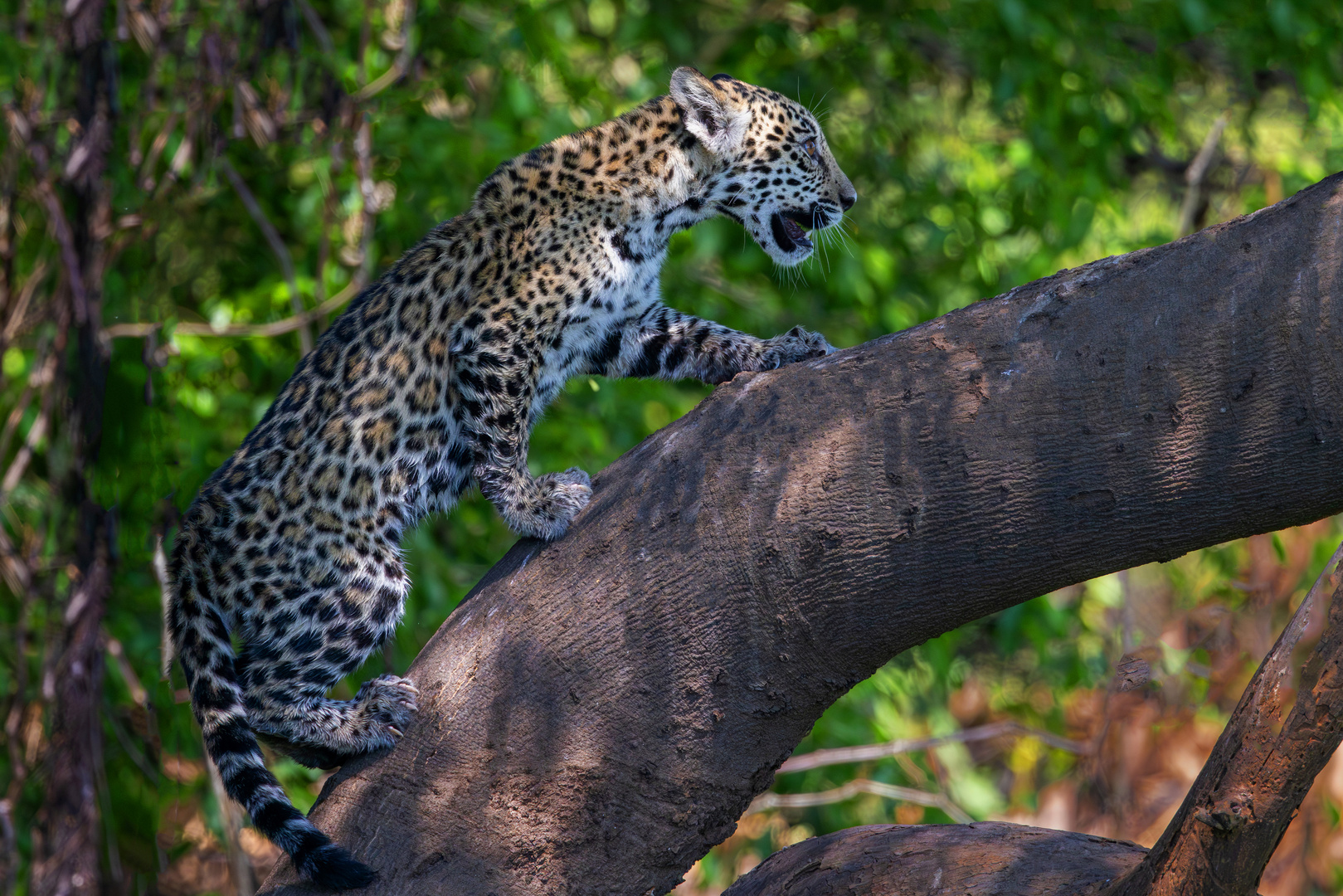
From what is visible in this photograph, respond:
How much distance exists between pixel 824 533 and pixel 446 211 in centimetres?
384

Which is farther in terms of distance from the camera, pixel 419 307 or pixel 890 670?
pixel 890 670

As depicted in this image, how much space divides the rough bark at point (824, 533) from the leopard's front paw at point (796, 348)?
0.66 meters

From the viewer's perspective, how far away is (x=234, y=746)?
139 inches

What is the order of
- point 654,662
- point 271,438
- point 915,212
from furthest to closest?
point 915,212, point 271,438, point 654,662

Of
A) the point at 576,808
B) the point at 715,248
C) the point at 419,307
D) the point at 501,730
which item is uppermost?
the point at 419,307

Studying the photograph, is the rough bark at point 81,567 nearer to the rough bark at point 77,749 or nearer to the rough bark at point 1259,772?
the rough bark at point 77,749

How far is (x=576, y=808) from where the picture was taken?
3.11 metres

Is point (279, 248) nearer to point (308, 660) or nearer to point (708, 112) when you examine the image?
point (708, 112)

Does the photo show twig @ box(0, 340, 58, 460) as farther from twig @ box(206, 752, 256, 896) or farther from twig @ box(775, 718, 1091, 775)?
twig @ box(775, 718, 1091, 775)

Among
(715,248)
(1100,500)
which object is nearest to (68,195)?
(715,248)

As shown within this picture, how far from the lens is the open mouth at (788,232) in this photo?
4539 millimetres

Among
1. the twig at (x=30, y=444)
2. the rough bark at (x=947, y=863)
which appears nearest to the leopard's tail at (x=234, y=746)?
the rough bark at (x=947, y=863)

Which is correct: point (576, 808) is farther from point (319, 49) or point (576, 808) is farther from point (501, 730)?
point (319, 49)

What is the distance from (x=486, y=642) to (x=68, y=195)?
3.81 meters
